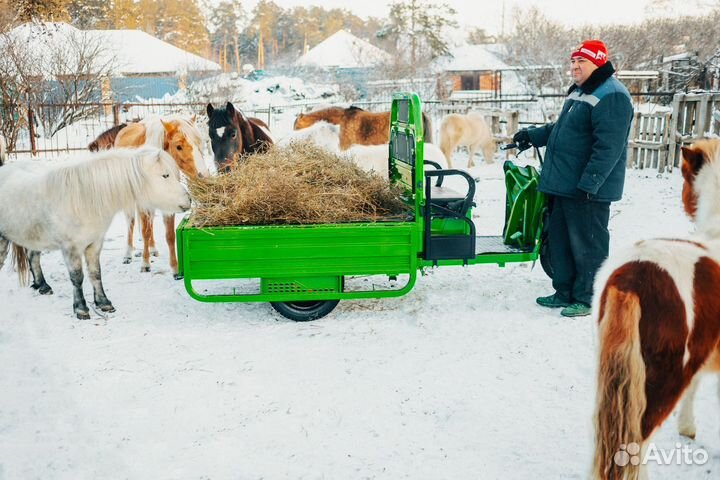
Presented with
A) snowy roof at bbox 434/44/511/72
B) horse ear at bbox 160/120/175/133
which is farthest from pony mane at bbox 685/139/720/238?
snowy roof at bbox 434/44/511/72

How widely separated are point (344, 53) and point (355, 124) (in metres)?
36.1

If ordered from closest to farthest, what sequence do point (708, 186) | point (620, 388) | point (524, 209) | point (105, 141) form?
1. point (620, 388)
2. point (708, 186)
3. point (524, 209)
4. point (105, 141)

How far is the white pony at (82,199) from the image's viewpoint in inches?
185

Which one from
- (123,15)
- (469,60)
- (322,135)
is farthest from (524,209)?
(123,15)

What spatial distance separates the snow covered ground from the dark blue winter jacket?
42.0 inches

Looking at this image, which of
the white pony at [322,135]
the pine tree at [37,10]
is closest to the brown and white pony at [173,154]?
the white pony at [322,135]

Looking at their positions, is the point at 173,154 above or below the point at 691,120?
below

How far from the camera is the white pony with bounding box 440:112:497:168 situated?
14.6 meters

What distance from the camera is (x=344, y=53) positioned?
150ft

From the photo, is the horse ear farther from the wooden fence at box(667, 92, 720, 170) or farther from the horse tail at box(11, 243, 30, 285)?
the wooden fence at box(667, 92, 720, 170)

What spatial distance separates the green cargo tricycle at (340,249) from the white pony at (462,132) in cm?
965

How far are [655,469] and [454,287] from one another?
2.92 m

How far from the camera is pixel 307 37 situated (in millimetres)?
82750

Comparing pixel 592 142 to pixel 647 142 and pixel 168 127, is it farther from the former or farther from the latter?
pixel 647 142
